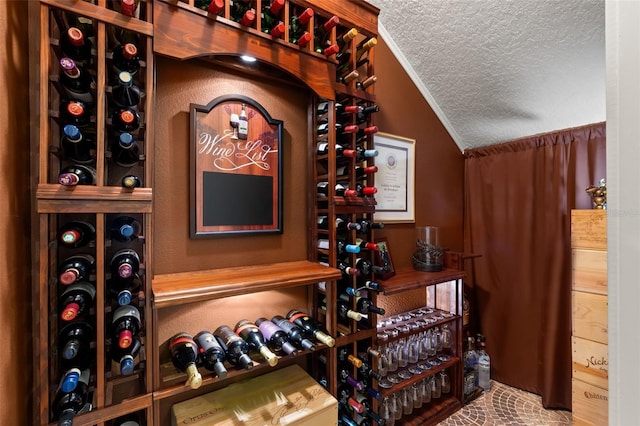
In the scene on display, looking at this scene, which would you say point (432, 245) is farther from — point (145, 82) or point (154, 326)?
point (145, 82)

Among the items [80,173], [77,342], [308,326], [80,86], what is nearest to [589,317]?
[308,326]

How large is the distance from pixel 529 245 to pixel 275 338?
1938 mm

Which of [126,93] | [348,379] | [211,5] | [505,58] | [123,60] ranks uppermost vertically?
[505,58]

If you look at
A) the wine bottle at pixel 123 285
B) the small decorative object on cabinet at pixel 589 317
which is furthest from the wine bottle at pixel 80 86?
the small decorative object on cabinet at pixel 589 317

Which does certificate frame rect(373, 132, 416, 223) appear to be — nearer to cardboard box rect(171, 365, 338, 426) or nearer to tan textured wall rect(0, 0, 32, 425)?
cardboard box rect(171, 365, 338, 426)

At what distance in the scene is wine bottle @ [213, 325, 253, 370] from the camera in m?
0.92

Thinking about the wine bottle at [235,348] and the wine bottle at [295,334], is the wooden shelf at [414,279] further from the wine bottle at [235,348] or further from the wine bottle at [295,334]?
the wine bottle at [235,348]

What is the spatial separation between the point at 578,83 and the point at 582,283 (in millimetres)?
1213

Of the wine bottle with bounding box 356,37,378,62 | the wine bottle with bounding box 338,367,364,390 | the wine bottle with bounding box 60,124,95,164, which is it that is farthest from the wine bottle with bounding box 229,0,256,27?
the wine bottle with bounding box 338,367,364,390

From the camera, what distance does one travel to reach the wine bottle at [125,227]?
80 centimetres

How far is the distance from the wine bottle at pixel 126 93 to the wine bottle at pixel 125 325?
0.66m

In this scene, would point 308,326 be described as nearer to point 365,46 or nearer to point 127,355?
point 127,355

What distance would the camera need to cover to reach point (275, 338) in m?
1.07

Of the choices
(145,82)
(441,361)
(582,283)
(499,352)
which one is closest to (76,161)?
(145,82)
